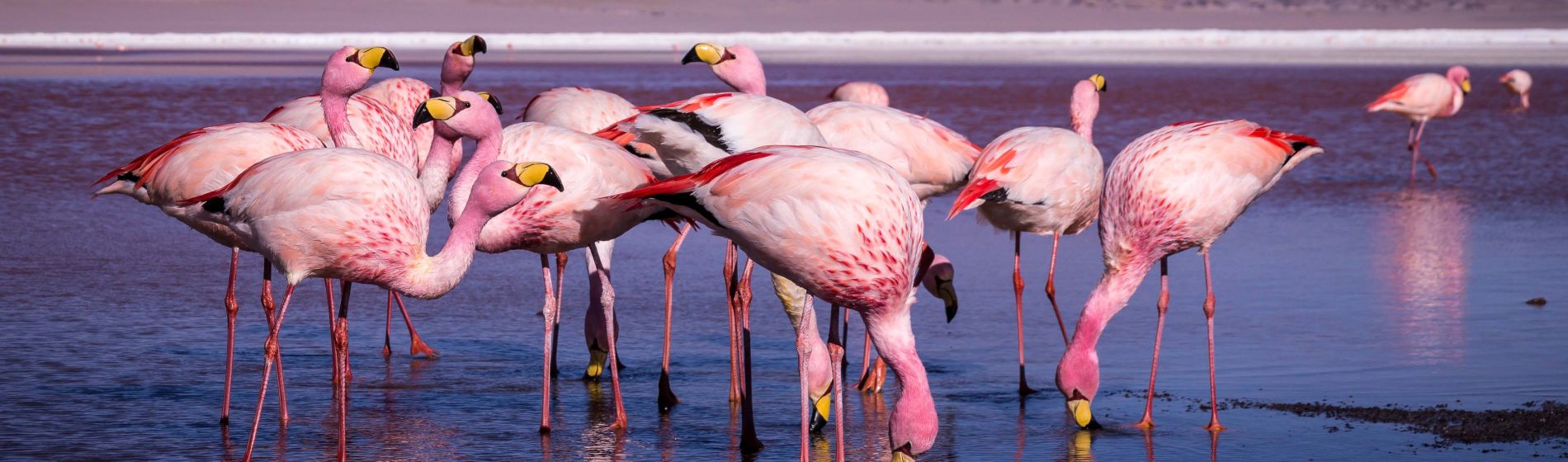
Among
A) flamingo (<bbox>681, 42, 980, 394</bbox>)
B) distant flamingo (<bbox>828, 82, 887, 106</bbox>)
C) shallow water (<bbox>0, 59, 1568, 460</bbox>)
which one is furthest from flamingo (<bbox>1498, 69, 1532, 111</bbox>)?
flamingo (<bbox>681, 42, 980, 394</bbox>)

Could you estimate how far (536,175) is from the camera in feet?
15.6

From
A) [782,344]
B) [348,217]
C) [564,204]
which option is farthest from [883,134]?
[348,217]

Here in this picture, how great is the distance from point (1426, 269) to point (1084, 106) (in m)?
2.05

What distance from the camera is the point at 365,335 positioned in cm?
694

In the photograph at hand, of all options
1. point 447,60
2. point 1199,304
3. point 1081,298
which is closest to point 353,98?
point 447,60

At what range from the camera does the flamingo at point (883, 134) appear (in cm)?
640

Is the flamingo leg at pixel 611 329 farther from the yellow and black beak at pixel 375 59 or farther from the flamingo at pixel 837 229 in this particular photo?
the yellow and black beak at pixel 375 59

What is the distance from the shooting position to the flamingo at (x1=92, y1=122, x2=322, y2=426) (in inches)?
220

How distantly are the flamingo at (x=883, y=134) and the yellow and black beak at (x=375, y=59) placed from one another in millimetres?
1142

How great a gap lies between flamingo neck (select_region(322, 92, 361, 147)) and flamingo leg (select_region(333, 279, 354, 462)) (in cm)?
87

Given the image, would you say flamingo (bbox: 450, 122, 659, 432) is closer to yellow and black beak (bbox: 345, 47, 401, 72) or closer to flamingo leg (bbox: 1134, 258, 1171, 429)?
yellow and black beak (bbox: 345, 47, 401, 72)

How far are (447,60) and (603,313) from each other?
1312 mm

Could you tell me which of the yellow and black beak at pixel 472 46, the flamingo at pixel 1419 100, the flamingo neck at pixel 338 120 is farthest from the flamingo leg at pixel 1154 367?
the flamingo at pixel 1419 100

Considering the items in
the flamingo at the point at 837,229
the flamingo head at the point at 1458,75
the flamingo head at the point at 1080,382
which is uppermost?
the flamingo head at the point at 1458,75
